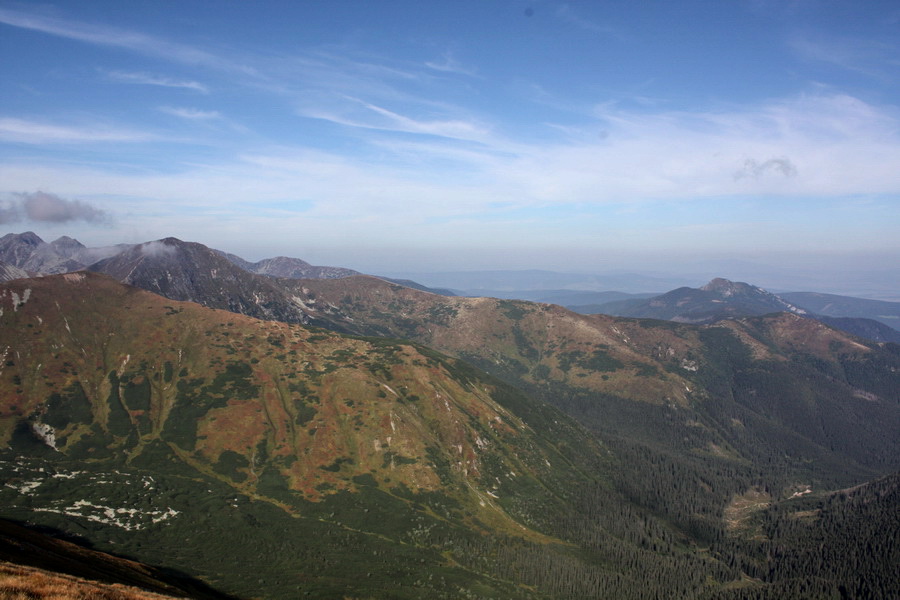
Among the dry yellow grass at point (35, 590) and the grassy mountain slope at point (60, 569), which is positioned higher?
the dry yellow grass at point (35, 590)

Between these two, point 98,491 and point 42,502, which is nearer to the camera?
point 42,502

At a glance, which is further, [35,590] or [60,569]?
[60,569]

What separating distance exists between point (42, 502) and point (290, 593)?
106m

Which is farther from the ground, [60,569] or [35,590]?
[35,590]

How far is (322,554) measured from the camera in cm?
19700

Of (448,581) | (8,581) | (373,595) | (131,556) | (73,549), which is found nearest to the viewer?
(8,581)

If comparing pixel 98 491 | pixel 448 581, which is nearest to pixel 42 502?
pixel 98 491

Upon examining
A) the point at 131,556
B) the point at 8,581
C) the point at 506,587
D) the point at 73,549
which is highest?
the point at 8,581

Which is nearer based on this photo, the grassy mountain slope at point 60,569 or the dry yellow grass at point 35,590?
the dry yellow grass at point 35,590

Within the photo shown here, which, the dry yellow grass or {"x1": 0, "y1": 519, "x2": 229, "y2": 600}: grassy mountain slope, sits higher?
the dry yellow grass

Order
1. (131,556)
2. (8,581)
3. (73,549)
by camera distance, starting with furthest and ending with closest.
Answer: (131,556) → (73,549) → (8,581)

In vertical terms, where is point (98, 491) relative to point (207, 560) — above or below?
above

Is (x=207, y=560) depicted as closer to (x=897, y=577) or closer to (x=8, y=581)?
(x=8, y=581)

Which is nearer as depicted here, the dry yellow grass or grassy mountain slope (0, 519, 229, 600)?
the dry yellow grass
